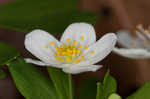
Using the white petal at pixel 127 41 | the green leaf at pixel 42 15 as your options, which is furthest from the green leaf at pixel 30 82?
the white petal at pixel 127 41

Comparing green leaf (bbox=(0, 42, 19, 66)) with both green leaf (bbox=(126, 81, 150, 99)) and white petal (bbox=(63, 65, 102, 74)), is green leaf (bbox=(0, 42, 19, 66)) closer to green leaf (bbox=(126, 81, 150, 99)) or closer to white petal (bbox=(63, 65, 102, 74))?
white petal (bbox=(63, 65, 102, 74))

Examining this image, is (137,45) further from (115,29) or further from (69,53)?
(115,29)

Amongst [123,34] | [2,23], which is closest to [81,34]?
[2,23]

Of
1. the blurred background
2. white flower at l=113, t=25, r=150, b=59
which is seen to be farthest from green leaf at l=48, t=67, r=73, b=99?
the blurred background

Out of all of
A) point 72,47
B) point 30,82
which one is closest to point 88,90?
point 72,47

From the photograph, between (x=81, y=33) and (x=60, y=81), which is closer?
(x=60, y=81)

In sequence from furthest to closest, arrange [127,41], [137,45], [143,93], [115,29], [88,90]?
A: [115,29] < [127,41] < [137,45] < [88,90] < [143,93]

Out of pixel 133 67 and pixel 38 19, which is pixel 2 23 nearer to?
pixel 38 19

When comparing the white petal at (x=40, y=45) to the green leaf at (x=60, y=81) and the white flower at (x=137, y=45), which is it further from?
the white flower at (x=137, y=45)
